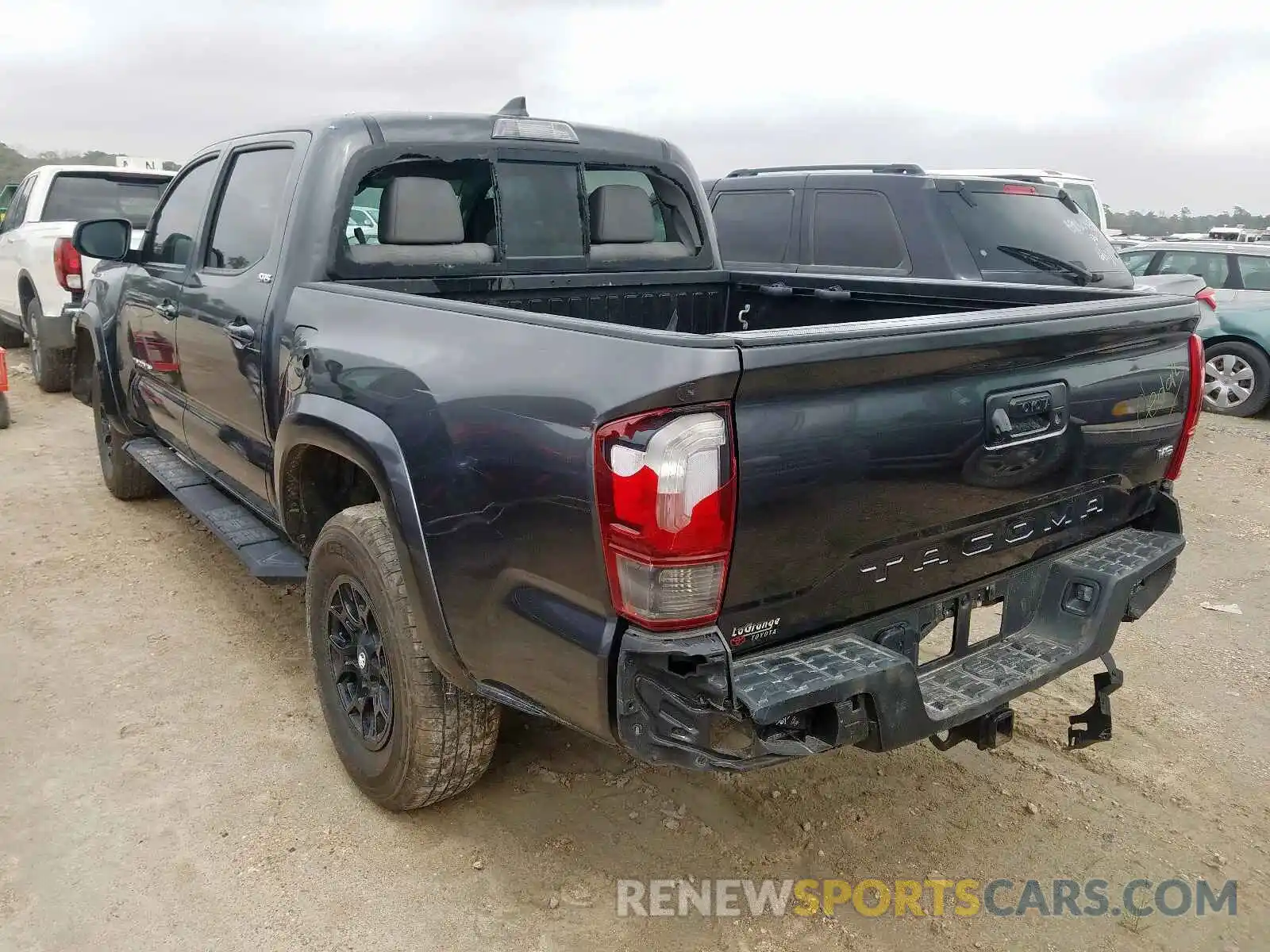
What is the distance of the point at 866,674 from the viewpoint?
80.2 inches

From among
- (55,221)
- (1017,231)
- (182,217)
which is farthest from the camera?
(55,221)

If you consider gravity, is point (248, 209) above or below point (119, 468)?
above

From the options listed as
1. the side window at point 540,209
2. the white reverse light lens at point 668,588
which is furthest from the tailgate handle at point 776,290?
the white reverse light lens at point 668,588

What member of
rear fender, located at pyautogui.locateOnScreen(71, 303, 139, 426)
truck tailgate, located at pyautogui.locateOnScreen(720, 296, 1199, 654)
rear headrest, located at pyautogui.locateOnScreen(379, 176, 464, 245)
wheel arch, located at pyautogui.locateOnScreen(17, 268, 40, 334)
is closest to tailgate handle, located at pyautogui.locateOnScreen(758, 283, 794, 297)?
rear headrest, located at pyautogui.locateOnScreen(379, 176, 464, 245)

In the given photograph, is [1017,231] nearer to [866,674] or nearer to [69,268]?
[866,674]

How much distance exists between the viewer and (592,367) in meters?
1.97

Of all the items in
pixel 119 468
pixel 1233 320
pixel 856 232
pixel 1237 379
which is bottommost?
pixel 1237 379

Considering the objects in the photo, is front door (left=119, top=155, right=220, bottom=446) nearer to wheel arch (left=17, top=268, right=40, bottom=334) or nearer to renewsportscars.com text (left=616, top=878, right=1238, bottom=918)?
renewsportscars.com text (left=616, top=878, right=1238, bottom=918)

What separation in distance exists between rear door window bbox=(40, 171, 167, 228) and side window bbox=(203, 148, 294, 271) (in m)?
5.45

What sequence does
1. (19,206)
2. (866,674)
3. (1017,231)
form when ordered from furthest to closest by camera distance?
(19,206), (1017,231), (866,674)

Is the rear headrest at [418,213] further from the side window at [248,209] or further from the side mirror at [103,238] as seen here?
the side mirror at [103,238]

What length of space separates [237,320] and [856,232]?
14.0ft

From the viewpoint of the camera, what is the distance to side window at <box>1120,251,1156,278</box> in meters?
10.2

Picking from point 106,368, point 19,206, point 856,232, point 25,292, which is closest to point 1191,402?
point 856,232
